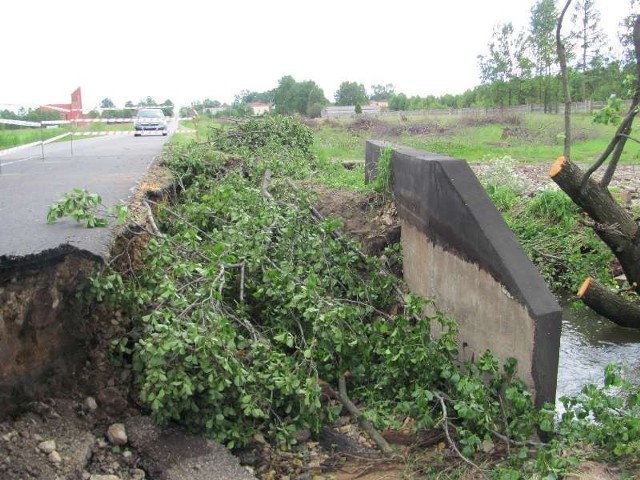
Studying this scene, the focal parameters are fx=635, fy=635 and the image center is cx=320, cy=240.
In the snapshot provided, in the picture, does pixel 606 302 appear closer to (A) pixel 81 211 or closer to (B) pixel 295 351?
(B) pixel 295 351

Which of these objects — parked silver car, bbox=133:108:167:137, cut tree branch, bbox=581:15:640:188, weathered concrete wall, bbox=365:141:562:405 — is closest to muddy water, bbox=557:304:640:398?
weathered concrete wall, bbox=365:141:562:405

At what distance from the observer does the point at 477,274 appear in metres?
5.12

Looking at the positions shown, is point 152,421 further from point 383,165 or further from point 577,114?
point 577,114

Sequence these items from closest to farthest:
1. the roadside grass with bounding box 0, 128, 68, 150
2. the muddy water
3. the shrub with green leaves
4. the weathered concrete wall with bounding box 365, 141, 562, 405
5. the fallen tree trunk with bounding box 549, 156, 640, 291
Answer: the shrub with green leaves
the weathered concrete wall with bounding box 365, 141, 562, 405
the fallen tree trunk with bounding box 549, 156, 640, 291
the muddy water
the roadside grass with bounding box 0, 128, 68, 150

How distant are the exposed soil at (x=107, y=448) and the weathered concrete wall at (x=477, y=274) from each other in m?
0.89

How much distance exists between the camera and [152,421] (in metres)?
4.09

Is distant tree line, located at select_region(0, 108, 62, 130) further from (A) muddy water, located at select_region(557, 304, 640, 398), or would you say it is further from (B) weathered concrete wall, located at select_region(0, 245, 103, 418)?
(A) muddy water, located at select_region(557, 304, 640, 398)

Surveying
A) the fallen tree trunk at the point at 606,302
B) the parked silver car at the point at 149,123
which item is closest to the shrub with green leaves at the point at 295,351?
the fallen tree trunk at the point at 606,302

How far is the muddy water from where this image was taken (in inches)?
244

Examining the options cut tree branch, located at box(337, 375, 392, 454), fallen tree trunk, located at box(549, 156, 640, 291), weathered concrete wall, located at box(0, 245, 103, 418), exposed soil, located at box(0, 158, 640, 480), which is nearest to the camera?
exposed soil, located at box(0, 158, 640, 480)

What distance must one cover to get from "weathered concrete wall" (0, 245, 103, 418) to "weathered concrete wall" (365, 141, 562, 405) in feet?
9.42

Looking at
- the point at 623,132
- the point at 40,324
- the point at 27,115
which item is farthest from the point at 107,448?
the point at 27,115

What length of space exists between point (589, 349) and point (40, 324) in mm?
5697

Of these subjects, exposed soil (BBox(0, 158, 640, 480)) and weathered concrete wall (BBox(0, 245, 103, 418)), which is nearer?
exposed soil (BBox(0, 158, 640, 480))
